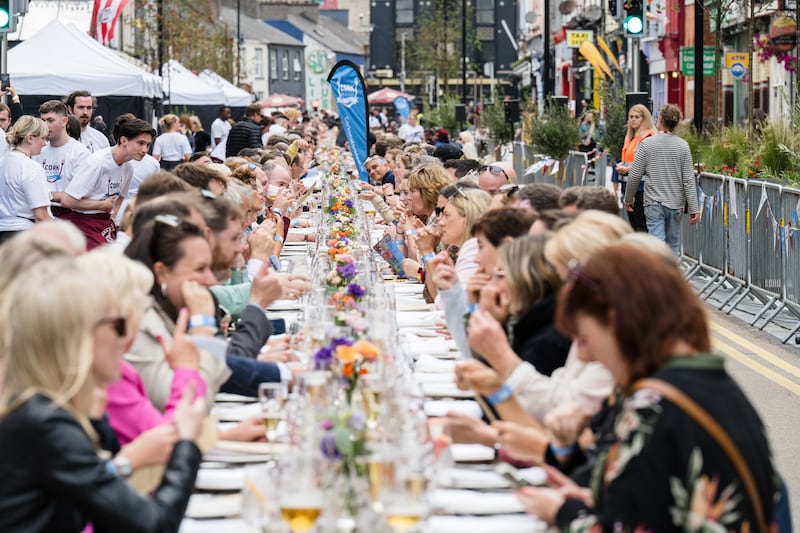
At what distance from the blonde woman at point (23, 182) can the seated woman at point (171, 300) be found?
6.61 m

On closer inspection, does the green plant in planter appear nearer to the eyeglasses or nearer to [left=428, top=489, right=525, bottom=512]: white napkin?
[left=428, top=489, right=525, bottom=512]: white napkin

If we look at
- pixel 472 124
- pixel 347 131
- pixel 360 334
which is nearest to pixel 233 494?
pixel 360 334

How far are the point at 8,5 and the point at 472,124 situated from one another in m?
44.5

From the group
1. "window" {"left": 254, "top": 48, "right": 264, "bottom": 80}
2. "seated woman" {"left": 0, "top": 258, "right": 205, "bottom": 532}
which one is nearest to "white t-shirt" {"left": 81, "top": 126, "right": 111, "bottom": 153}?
"seated woman" {"left": 0, "top": 258, "right": 205, "bottom": 532}

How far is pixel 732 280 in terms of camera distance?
527 inches

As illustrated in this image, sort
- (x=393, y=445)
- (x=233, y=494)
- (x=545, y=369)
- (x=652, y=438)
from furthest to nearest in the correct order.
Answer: (x=545, y=369)
(x=233, y=494)
(x=393, y=445)
(x=652, y=438)

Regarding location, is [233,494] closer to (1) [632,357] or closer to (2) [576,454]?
(2) [576,454]

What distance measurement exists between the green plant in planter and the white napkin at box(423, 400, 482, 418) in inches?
878

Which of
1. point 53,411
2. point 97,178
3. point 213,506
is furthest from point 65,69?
point 53,411

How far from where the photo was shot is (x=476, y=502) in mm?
4109

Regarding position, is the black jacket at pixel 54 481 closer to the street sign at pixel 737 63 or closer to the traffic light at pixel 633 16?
the traffic light at pixel 633 16

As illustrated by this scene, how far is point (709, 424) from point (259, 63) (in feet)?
348

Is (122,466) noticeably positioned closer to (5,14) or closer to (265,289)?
(265,289)

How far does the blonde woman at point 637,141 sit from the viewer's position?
52.5ft
